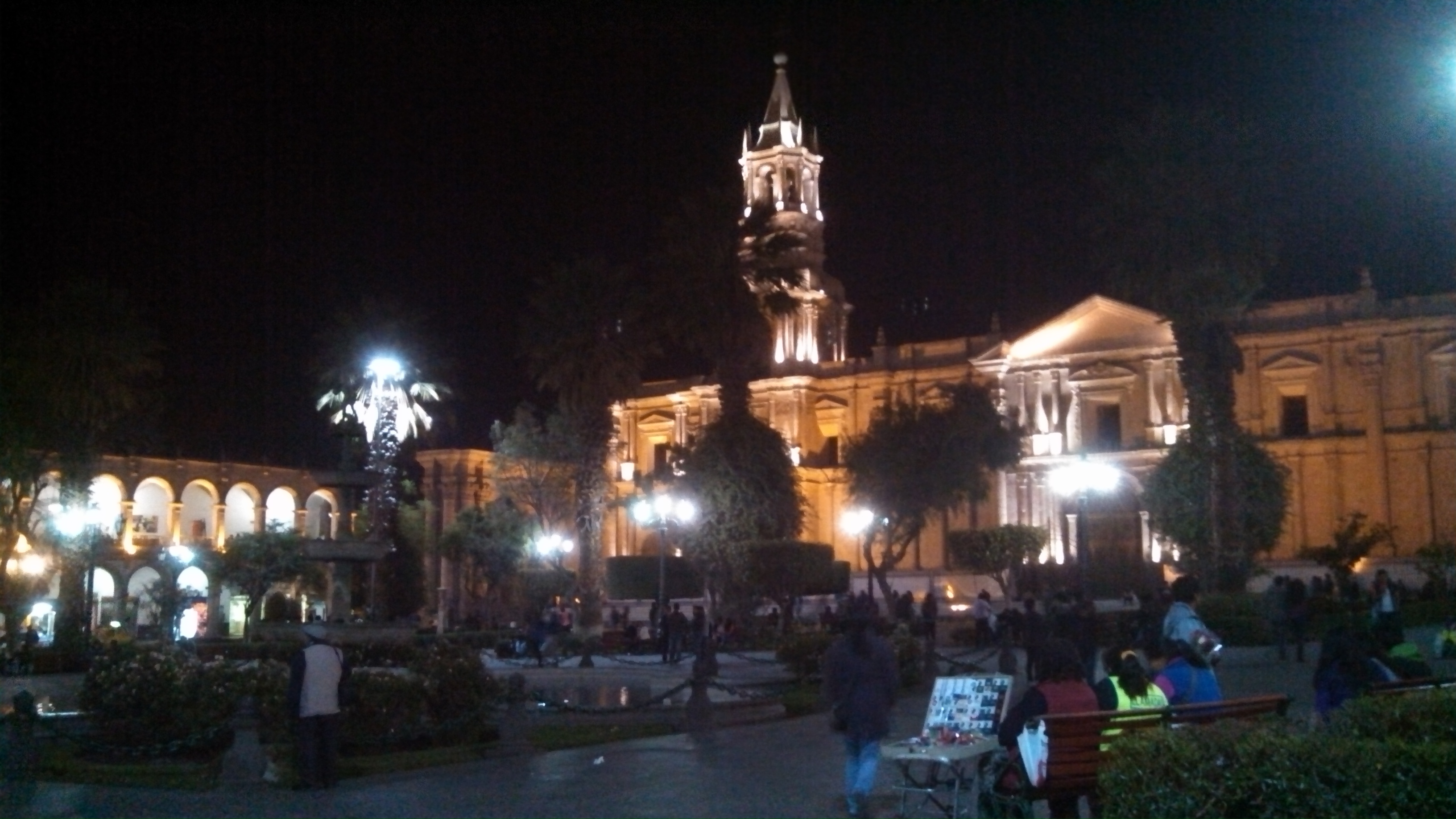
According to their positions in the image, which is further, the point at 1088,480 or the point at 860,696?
the point at 1088,480

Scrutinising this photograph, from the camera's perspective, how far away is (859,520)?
43.9m

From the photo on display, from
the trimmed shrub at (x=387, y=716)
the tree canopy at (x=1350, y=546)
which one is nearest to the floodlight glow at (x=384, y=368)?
the trimmed shrub at (x=387, y=716)

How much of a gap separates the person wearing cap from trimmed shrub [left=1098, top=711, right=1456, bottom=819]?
24.1ft

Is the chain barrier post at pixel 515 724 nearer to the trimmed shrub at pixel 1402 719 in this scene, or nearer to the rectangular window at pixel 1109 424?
the trimmed shrub at pixel 1402 719

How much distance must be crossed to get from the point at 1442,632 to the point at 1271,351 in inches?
1447

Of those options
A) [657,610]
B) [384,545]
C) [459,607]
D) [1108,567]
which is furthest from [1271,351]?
[384,545]

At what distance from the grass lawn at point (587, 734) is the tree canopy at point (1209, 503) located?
19.2 metres

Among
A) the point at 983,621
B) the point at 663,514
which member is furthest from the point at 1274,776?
the point at 663,514

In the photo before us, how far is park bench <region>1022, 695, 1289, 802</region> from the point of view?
25.3 ft

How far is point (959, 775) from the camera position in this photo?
359 inches

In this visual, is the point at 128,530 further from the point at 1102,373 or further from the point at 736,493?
the point at 1102,373

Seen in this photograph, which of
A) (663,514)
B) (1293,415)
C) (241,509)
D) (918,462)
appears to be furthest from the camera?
(241,509)

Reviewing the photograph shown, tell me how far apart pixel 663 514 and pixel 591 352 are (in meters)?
4.89

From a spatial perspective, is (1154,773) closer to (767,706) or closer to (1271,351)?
(767,706)
